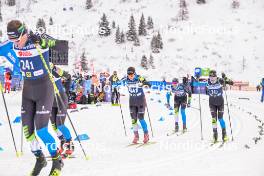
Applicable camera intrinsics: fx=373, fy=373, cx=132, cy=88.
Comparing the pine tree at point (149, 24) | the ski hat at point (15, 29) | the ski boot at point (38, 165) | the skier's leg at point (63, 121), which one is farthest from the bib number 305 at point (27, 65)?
the pine tree at point (149, 24)

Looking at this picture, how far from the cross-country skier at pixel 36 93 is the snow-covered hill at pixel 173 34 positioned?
52074 millimetres

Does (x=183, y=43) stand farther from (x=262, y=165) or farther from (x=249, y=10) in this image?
(x=262, y=165)

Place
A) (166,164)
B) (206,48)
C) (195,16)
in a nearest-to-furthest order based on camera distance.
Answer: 1. (166,164)
2. (206,48)
3. (195,16)

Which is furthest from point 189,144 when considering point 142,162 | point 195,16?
point 195,16

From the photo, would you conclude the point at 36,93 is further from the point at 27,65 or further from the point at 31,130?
the point at 31,130

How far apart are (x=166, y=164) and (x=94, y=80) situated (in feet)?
52.7

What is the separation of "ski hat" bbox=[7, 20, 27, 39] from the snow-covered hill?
52.5 metres

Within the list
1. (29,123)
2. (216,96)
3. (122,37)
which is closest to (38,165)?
(29,123)

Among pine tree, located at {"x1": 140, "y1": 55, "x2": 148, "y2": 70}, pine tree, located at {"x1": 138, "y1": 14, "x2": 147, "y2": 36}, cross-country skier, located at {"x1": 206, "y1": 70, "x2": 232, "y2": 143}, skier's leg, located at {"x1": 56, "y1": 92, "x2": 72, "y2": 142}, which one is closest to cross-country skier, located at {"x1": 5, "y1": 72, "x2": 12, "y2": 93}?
cross-country skier, located at {"x1": 206, "y1": 70, "x2": 232, "y2": 143}

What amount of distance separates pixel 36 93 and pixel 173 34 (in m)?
64.5

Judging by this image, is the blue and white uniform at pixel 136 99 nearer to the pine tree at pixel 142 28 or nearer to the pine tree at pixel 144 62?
the pine tree at pixel 144 62

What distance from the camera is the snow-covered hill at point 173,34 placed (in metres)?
61.0

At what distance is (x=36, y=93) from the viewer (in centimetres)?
595

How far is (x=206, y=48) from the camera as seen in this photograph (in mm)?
65125
